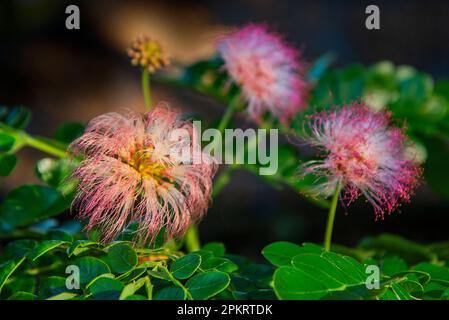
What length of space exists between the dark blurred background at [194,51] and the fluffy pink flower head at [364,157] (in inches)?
72.6

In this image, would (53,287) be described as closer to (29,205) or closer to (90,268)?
(90,268)

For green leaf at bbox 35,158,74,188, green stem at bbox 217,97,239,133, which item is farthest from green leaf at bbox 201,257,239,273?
green stem at bbox 217,97,239,133

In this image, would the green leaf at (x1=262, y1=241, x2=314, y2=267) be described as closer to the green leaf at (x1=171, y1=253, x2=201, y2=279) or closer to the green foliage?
the green foliage

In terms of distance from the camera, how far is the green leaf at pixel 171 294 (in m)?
0.92

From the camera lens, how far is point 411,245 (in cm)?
139

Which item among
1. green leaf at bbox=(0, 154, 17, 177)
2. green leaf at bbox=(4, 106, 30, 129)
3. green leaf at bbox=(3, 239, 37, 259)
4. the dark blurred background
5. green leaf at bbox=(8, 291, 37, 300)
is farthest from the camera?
the dark blurred background

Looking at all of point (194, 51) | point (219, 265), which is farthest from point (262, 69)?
point (194, 51)

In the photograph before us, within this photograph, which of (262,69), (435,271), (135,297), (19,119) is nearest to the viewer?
(135,297)

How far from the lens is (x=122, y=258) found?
0.98 m

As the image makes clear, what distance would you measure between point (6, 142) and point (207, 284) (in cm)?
51

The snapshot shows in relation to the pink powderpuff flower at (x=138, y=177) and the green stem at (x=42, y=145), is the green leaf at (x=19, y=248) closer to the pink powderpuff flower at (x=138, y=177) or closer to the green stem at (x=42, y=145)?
the pink powderpuff flower at (x=138, y=177)

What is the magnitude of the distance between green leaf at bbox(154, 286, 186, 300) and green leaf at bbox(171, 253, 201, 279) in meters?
0.03

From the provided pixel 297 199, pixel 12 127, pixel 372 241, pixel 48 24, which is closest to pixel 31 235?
pixel 12 127

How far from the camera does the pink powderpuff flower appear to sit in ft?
3.51
